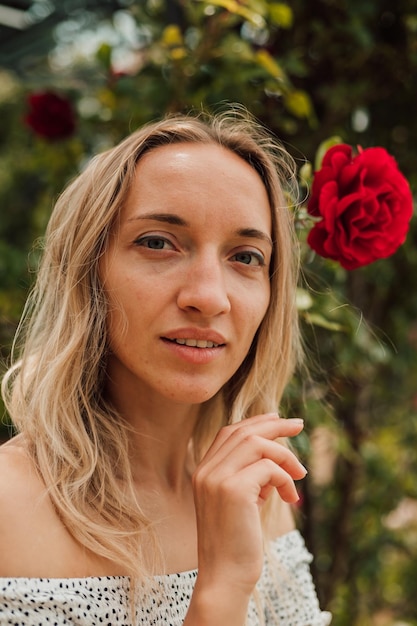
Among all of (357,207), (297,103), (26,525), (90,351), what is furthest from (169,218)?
(297,103)

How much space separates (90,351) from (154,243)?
0.24 m

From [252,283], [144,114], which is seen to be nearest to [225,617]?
[252,283]

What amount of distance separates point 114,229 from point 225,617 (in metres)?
0.69

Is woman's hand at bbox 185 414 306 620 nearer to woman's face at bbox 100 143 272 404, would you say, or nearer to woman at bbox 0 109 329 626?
woman at bbox 0 109 329 626

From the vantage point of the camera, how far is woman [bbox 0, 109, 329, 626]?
1.22 meters

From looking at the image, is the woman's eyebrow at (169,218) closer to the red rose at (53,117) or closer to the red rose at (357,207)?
the red rose at (357,207)

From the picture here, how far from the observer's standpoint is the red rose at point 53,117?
272cm

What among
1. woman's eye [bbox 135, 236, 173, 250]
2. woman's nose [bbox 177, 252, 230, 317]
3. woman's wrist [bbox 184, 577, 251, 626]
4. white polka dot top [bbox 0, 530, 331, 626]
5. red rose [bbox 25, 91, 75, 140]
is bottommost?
white polka dot top [bbox 0, 530, 331, 626]

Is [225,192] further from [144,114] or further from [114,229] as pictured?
[144,114]

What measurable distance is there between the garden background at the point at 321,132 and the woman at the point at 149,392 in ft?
1.11

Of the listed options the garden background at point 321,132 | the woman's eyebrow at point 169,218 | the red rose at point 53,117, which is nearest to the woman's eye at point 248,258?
the woman's eyebrow at point 169,218

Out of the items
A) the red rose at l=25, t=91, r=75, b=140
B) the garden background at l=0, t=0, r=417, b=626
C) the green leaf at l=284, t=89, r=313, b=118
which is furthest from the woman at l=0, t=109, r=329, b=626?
the red rose at l=25, t=91, r=75, b=140

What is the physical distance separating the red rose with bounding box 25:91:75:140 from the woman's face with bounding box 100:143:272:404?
1.41 meters

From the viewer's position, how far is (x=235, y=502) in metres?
1.21
